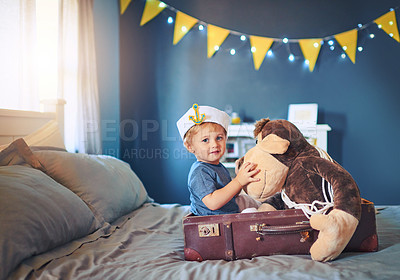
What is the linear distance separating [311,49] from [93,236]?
8.22ft

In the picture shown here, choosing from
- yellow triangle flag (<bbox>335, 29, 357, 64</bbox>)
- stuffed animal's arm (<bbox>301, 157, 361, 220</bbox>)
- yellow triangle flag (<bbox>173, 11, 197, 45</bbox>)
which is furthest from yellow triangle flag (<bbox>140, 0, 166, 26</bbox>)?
stuffed animal's arm (<bbox>301, 157, 361, 220</bbox>)

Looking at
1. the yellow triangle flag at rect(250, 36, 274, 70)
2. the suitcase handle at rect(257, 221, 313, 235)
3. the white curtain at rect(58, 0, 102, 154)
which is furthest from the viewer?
the yellow triangle flag at rect(250, 36, 274, 70)

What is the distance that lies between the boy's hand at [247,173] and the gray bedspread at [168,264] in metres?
0.23

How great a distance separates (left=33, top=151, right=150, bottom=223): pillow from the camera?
1.39 m

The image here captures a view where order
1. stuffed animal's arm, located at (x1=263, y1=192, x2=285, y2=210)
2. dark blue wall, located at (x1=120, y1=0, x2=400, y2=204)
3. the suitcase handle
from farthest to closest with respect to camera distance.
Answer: dark blue wall, located at (x1=120, y1=0, x2=400, y2=204)
stuffed animal's arm, located at (x1=263, y1=192, x2=285, y2=210)
the suitcase handle

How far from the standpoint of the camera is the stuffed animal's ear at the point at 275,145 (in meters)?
1.07

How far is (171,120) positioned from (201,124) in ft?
6.13

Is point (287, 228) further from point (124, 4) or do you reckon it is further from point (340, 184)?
point (124, 4)

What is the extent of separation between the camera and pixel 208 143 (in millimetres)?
1321

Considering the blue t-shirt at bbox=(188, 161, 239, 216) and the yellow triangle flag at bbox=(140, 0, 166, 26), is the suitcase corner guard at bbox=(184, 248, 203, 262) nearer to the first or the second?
the blue t-shirt at bbox=(188, 161, 239, 216)

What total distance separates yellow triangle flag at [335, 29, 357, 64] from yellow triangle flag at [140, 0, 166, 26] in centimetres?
158

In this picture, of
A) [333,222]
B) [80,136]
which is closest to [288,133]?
[333,222]

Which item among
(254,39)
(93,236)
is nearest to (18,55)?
(93,236)

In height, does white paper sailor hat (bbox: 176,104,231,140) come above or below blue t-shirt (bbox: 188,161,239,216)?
above
